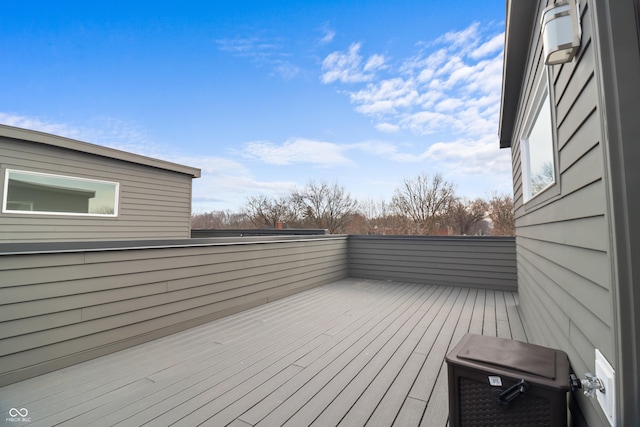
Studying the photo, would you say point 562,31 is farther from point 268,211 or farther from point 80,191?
point 268,211

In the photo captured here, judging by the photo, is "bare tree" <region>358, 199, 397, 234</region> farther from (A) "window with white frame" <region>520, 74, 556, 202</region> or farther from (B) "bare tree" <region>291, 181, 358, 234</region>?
(A) "window with white frame" <region>520, 74, 556, 202</region>

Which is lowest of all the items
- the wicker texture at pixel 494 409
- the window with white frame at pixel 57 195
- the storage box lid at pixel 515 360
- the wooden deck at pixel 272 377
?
the wooden deck at pixel 272 377

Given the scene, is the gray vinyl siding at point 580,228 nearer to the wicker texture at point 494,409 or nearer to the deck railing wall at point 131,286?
the wicker texture at point 494,409

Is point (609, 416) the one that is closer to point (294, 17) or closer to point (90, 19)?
point (294, 17)

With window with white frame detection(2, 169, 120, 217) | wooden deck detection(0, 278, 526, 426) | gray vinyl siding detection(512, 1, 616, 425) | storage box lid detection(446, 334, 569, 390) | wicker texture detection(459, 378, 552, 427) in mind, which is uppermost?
window with white frame detection(2, 169, 120, 217)

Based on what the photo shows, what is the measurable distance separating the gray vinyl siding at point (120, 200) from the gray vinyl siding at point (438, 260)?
455cm

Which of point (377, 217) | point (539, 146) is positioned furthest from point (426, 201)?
point (539, 146)

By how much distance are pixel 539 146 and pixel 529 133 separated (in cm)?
71

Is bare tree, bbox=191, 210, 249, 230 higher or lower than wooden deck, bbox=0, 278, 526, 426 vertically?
higher

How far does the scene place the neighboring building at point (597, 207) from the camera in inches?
28.3

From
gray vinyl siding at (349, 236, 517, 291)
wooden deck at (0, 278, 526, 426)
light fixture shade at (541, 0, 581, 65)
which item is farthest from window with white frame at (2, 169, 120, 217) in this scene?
light fixture shade at (541, 0, 581, 65)

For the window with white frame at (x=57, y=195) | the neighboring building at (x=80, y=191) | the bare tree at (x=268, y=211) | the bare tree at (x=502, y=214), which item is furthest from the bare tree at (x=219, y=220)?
the bare tree at (x=502, y=214)

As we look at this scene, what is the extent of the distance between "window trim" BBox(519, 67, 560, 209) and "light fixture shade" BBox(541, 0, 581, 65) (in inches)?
23.3

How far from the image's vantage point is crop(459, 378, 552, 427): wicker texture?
102 cm
